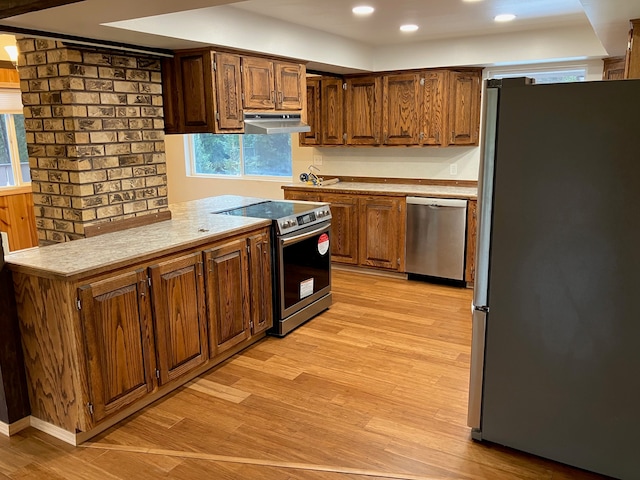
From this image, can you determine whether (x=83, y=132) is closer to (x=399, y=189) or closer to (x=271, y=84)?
(x=271, y=84)

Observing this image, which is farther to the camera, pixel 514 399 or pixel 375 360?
pixel 375 360

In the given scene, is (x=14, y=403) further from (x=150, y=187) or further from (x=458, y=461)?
(x=458, y=461)

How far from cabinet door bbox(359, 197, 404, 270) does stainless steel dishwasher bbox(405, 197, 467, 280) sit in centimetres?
14

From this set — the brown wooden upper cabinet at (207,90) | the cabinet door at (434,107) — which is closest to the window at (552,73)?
the cabinet door at (434,107)

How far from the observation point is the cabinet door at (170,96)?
3.61 meters

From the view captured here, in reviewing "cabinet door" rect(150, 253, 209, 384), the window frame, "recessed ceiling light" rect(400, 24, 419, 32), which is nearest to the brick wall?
"cabinet door" rect(150, 253, 209, 384)

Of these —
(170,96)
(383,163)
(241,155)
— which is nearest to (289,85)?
(170,96)

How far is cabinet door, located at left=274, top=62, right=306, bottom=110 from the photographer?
422 cm

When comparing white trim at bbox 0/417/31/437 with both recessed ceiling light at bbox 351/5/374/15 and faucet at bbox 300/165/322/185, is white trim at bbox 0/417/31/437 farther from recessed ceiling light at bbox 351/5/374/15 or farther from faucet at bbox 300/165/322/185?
faucet at bbox 300/165/322/185

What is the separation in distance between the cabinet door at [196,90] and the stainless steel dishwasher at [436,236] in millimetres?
2298

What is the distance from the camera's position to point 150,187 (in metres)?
3.58

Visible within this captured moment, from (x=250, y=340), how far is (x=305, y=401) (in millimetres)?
892

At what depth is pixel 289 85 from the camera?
4.35m

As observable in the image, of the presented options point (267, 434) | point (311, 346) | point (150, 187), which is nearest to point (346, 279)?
point (311, 346)
